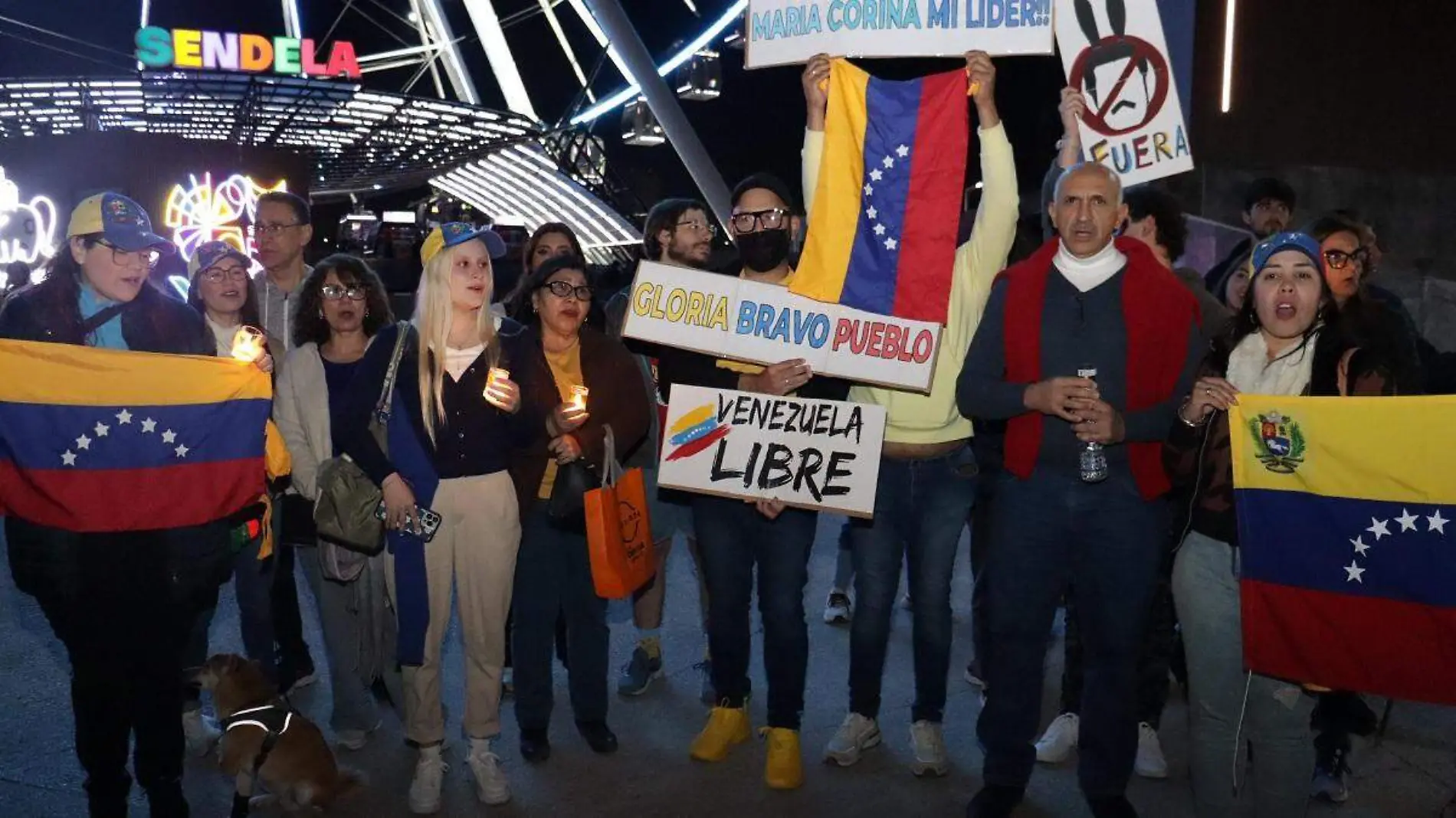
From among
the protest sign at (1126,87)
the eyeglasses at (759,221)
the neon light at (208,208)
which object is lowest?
the eyeglasses at (759,221)

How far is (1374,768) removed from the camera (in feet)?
16.8

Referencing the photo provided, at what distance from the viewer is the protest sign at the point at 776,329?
4.74 m

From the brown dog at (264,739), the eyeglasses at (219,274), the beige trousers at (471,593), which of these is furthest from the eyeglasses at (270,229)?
the brown dog at (264,739)

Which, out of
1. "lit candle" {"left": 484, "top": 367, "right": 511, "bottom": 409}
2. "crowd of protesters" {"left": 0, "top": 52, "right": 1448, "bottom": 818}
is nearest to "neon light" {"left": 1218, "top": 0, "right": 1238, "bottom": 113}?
"crowd of protesters" {"left": 0, "top": 52, "right": 1448, "bottom": 818}

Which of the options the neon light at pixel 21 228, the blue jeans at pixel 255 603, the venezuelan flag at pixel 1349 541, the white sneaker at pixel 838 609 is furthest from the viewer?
the neon light at pixel 21 228

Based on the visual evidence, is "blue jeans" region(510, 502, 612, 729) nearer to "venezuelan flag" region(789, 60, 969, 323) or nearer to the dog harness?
the dog harness

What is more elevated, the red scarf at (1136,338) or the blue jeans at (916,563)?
the red scarf at (1136,338)

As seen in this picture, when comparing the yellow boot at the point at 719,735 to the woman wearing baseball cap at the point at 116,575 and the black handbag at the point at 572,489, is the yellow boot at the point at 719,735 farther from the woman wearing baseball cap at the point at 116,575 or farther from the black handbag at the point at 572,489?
the woman wearing baseball cap at the point at 116,575

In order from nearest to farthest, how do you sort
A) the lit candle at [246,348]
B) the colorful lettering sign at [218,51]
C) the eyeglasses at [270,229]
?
the lit candle at [246,348], the eyeglasses at [270,229], the colorful lettering sign at [218,51]

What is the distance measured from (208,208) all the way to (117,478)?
84.3 feet

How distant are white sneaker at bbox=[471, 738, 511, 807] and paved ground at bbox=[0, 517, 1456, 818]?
0.17 feet

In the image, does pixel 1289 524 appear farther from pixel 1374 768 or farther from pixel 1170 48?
pixel 1170 48

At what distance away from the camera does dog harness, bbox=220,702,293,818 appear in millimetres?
4273

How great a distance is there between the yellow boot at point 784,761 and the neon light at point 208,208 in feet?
81.0
